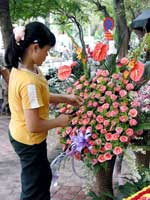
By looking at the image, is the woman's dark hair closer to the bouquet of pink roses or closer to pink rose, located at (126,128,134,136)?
the bouquet of pink roses

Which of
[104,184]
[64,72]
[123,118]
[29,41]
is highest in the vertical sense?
[29,41]

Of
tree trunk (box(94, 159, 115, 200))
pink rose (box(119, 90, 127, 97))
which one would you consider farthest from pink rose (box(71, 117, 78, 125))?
tree trunk (box(94, 159, 115, 200))

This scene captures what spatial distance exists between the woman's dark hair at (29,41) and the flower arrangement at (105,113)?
403mm

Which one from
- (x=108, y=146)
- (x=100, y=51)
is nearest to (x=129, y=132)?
(x=108, y=146)

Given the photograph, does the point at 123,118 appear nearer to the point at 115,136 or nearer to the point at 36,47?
the point at 115,136

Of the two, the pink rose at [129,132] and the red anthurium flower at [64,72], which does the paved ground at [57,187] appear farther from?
the pink rose at [129,132]

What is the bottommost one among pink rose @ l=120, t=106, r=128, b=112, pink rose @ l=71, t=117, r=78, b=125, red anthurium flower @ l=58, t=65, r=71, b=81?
pink rose @ l=71, t=117, r=78, b=125

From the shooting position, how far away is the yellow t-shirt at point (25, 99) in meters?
1.97

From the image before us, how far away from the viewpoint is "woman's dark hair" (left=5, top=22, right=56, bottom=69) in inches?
78.3

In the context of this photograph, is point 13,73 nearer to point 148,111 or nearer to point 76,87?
point 76,87

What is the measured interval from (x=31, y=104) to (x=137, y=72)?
642 millimetres

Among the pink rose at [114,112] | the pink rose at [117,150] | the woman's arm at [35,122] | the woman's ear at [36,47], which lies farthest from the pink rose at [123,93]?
the woman's ear at [36,47]

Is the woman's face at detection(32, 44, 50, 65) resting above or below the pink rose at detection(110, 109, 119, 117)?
above

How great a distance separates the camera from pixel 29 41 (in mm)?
1989
